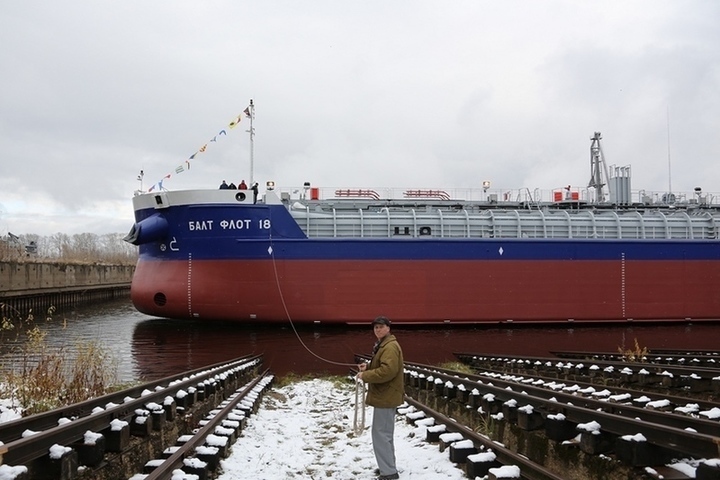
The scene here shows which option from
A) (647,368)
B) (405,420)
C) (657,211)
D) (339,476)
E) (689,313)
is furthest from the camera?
(657,211)

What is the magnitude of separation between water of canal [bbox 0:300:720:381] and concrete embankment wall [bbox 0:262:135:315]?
4561mm

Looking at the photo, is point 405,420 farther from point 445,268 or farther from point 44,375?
point 445,268

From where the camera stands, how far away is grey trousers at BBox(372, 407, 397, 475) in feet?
15.6

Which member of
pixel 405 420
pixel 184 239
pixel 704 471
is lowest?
pixel 405 420

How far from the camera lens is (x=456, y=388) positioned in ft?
24.6

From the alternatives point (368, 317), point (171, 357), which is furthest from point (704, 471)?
point (368, 317)

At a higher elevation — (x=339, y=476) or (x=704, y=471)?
(x=704, y=471)

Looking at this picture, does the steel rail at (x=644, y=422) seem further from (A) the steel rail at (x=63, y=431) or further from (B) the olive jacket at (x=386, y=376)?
(A) the steel rail at (x=63, y=431)

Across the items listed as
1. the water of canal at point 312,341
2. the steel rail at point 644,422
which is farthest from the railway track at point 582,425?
the water of canal at point 312,341

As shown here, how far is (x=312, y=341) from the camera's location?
1873 cm

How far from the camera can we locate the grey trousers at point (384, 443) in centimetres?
477

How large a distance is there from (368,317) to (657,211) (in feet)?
50.7

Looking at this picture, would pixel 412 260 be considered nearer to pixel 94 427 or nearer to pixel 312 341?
pixel 312 341

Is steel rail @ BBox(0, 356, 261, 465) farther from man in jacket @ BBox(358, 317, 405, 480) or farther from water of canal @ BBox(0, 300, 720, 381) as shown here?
water of canal @ BBox(0, 300, 720, 381)
